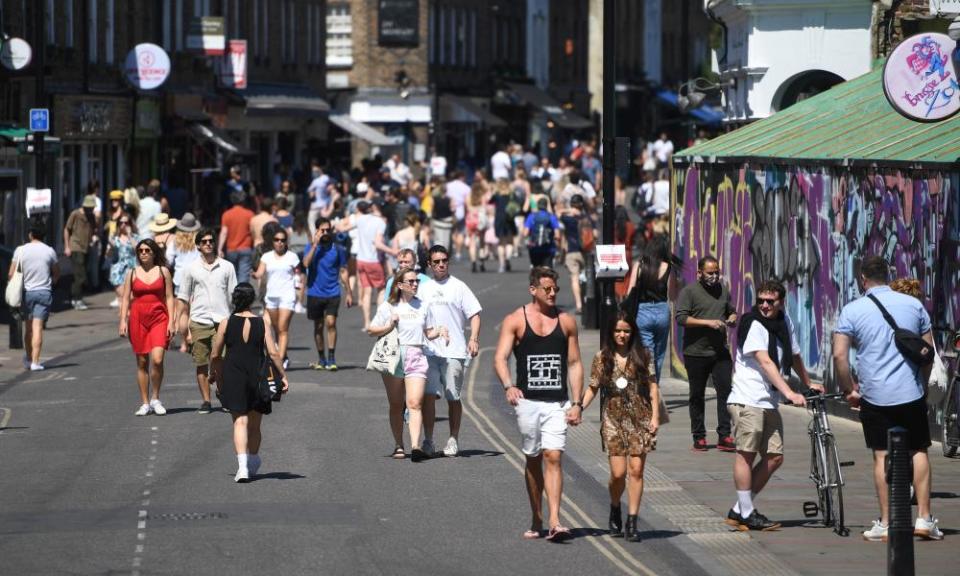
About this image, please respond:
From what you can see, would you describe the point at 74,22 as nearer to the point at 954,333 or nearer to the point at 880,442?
the point at 954,333

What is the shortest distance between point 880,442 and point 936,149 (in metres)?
5.19

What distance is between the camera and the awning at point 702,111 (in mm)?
71062

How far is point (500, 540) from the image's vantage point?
12328 millimetres

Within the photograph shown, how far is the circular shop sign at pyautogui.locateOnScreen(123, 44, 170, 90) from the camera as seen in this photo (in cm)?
4012

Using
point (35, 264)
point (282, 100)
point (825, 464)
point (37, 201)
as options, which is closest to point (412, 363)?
point (825, 464)

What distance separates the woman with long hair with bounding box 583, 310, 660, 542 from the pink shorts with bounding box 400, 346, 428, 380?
11.4 ft

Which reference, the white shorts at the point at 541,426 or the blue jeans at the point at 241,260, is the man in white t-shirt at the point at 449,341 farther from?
the blue jeans at the point at 241,260

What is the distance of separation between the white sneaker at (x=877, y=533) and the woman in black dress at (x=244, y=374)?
4.74 m

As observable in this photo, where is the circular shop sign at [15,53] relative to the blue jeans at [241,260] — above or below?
above

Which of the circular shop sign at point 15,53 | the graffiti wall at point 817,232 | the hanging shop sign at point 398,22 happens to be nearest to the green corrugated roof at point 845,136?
the graffiti wall at point 817,232

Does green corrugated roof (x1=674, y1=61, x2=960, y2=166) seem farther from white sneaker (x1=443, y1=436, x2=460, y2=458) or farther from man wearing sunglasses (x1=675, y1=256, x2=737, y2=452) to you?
white sneaker (x1=443, y1=436, x2=460, y2=458)

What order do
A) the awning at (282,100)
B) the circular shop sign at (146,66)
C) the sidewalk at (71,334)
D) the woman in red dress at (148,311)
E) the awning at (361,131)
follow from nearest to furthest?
1. the woman in red dress at (148,311)
2. the sidewalk at (71,334)
3. the circular shop sign at (146,66)
4. the awning at (282,100)
5. the awning at (361,131)

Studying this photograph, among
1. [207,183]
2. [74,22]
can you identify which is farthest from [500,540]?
[207,183]

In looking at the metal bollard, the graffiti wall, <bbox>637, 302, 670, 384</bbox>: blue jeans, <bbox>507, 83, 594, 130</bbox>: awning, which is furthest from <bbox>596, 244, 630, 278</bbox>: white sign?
<bbox>507, 83, 594, 130</bbox>: awning
